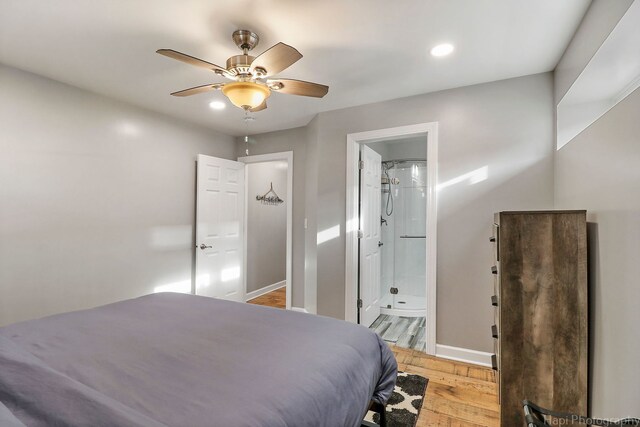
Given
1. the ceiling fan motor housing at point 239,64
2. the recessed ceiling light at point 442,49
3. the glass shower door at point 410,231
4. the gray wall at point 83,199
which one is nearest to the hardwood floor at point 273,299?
the gray wall at point 83,199

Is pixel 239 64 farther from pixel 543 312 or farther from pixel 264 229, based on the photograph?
pixel 264 229

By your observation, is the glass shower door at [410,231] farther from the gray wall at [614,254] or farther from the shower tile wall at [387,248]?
the gray wall at [614,254]

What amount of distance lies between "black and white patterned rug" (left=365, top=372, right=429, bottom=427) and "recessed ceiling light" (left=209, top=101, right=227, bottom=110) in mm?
3046

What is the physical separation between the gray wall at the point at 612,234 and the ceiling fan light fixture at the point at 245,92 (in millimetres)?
1747

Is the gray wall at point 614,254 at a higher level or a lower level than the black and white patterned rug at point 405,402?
higher

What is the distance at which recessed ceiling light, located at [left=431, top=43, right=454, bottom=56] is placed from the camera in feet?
6.70

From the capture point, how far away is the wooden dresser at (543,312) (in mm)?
1526

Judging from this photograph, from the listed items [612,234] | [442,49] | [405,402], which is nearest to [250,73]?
[442,49]

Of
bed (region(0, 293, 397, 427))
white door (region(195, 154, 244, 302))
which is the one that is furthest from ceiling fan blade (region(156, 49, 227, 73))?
white door (region(195, 154, 244, 302))

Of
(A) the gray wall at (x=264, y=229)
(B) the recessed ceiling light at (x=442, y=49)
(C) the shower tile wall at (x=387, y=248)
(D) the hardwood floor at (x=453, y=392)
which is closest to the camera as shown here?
(D) the hardwood floor at (x=453, y=392)

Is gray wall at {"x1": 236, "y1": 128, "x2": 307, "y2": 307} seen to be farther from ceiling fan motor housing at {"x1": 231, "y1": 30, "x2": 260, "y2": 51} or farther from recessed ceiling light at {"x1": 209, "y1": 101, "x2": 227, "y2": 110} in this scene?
ceiling fan motor housing at {"x1": 231, "y1": 30, "x2": 260, "y2": 51}

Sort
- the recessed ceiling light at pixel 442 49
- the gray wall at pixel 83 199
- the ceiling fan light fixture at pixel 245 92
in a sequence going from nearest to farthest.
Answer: the ceiling fan light fixture at pixel 245 92, the recessed ceiling light at pixel 442 49, the gray wall at pixel 83 199

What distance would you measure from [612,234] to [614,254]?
88 mm

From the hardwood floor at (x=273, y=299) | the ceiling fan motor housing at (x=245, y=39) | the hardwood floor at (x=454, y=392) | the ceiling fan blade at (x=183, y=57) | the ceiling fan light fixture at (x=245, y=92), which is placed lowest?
the hardwood floor at (x=273, y=299)
